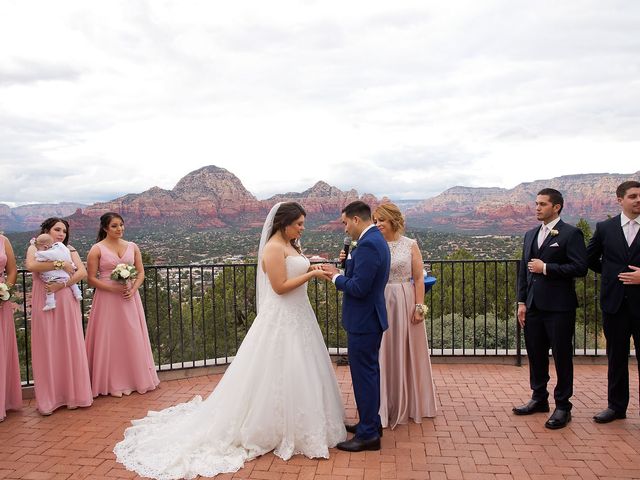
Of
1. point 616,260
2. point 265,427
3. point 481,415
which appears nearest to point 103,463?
point 265,427

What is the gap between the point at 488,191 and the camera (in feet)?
160

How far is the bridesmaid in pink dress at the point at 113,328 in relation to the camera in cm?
553

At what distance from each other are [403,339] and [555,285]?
1480mm

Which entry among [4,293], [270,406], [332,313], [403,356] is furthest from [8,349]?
[332,313]

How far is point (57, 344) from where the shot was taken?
5.18 meters

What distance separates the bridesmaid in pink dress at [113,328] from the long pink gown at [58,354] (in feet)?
0.87

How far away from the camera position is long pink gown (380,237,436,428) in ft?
15.1

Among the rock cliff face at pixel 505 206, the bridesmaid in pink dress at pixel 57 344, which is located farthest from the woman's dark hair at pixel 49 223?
the rock cliff face at pixel 505 206

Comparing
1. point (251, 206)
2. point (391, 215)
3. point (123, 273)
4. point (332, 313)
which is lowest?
point (332, 313)

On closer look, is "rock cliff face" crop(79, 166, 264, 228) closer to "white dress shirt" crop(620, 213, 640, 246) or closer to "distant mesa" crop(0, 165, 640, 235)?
"distant mesa" crop(0, 165, 640, 235)

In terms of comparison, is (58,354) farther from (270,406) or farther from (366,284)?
(366,284)

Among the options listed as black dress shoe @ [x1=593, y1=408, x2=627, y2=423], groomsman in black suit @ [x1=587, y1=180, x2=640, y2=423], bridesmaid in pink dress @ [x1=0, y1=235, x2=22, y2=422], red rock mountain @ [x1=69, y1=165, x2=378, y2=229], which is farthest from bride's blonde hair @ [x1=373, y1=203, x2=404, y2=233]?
red rock mountain @ [x1=69, y1=165, x2=378, y2=229]

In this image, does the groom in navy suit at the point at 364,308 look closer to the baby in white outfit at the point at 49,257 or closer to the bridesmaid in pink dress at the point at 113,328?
the bridesmaid in pink dress at the point at 113,328

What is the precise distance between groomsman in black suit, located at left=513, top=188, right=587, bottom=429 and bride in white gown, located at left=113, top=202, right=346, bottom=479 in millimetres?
2051
